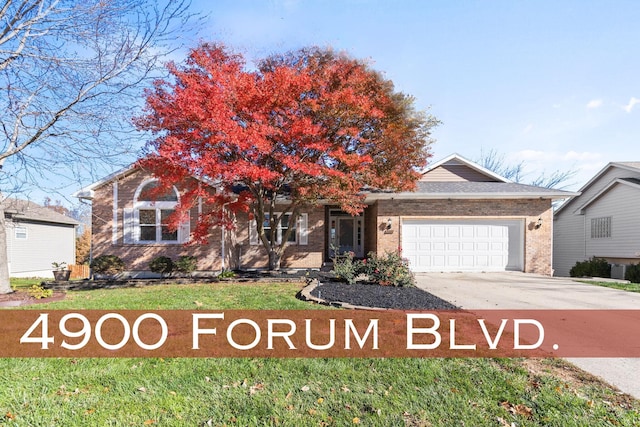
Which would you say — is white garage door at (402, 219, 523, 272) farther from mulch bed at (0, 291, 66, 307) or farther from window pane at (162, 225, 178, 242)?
mulch bed at (0, 291, 66, 307)

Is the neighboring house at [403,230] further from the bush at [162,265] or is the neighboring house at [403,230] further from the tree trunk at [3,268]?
the tree trunk at [3,268]

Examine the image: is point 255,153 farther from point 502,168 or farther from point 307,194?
point 502,168

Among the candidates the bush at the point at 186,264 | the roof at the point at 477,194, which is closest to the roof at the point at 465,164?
the roof at the point at 477,194

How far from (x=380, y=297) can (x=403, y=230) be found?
23.6ft

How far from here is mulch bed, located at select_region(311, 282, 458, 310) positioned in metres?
7.16

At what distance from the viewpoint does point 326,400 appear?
11.1 feet

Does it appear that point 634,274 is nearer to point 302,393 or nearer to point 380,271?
point 380,271

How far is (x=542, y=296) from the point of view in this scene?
905 cm

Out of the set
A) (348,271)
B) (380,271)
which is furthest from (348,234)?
(380,271)

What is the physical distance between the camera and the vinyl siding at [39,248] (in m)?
20.1

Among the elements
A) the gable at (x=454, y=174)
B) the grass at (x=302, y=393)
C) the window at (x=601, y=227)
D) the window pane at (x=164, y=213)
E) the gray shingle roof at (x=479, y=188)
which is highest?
the gable at (x=454, y=174)

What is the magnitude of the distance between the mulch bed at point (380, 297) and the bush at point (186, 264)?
6258 millimetres

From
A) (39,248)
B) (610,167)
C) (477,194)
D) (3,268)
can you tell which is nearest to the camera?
(3,268)

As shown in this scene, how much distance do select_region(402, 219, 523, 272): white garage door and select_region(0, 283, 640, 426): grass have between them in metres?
10.4
